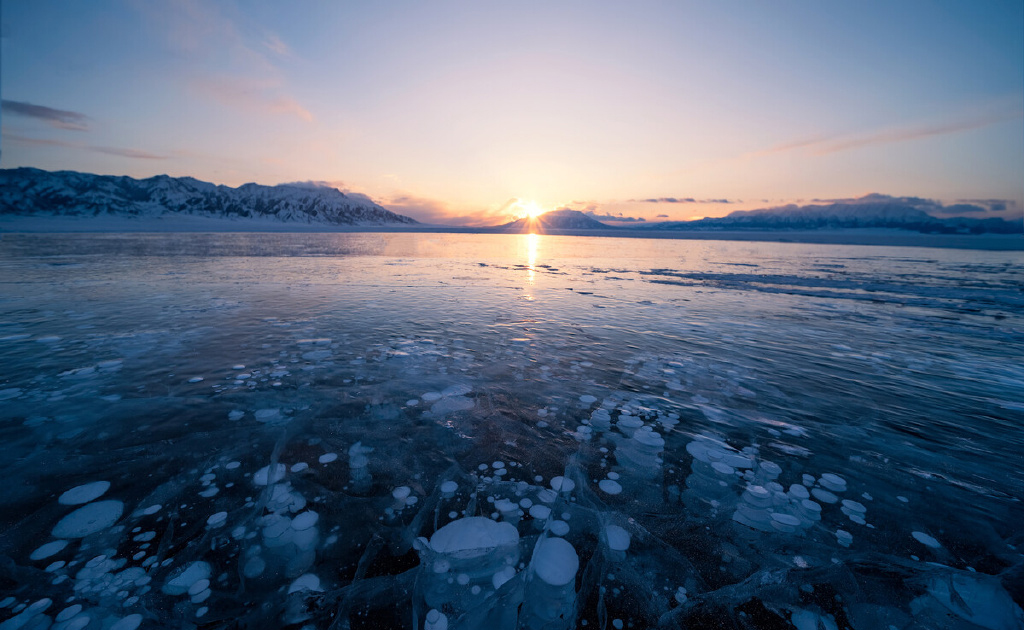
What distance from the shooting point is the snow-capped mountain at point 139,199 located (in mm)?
123312

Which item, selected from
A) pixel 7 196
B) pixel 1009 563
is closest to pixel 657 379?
pixel 1009 563

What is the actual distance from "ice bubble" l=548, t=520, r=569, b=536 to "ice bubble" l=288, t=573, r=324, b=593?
1.58 metres

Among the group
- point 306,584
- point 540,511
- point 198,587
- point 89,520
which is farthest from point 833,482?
point 89,520

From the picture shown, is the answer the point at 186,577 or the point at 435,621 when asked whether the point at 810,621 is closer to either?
the point at 435,621

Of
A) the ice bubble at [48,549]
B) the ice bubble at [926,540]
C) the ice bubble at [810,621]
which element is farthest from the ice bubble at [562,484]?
the ice bubble at [48,549]

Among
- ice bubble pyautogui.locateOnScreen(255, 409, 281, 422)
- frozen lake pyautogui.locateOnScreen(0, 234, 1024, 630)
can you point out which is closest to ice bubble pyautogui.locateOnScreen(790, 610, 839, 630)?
frozen lake pyautogui.locateOnScreen(0, 234, 1024, 630)

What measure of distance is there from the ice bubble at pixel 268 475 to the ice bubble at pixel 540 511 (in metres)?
2.21

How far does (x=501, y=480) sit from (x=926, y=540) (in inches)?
126

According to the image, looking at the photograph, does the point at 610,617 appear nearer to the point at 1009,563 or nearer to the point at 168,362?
the point at 1009,563

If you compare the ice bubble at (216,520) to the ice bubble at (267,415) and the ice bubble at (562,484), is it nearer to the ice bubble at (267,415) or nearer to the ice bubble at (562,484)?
the ice bubble at (267,415)

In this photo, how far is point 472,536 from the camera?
2.81 metres

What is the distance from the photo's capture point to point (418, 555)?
2.62 meters

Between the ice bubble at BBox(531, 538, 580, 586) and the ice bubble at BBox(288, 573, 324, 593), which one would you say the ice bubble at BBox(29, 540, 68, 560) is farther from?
the ice bubble at BBox(531, 538, 580, 586)

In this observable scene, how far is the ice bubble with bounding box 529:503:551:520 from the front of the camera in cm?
300
